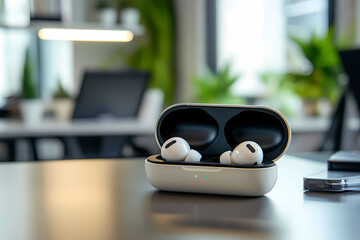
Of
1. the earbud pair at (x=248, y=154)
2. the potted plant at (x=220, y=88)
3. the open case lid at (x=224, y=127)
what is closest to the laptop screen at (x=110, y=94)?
the potted plant at (x=220, y=88)

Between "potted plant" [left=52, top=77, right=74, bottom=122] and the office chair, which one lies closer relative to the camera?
the office chair

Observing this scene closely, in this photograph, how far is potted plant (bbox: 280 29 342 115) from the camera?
3238 millimetres

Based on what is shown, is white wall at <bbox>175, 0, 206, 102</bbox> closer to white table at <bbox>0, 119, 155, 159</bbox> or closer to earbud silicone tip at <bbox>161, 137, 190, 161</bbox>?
white table at <bbox>0, 119, 155, 159</bbox>

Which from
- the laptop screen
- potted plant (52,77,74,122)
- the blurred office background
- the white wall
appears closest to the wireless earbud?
the blurred office background

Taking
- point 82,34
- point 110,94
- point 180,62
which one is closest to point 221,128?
point 110,94

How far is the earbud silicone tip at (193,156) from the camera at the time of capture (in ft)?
2.26

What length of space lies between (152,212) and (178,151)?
12 cm

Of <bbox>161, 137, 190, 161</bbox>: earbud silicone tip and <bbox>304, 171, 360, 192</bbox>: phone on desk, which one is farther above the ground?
<bbox>161, 137, 190, 161</bbox>: earbud silicone tip

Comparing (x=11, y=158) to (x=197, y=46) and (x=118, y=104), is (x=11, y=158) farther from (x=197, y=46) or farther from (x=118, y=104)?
(x=197, y=46)

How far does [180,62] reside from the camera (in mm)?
5934

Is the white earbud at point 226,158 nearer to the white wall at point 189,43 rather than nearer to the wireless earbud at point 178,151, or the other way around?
the wireless earbud at point 178,151

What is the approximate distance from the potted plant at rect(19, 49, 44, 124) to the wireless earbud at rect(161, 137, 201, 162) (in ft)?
9.34

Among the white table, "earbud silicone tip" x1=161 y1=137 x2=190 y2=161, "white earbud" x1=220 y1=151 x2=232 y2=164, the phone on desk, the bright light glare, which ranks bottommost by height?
the white table

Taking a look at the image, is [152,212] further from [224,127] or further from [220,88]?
[220,88]
